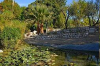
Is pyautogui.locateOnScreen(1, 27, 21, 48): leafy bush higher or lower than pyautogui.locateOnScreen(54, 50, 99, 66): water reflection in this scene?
higher

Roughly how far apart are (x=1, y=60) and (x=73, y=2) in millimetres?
27200

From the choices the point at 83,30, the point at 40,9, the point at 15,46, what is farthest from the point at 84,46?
the point at 40,9

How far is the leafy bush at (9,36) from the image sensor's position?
15.1m

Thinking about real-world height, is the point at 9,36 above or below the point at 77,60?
above

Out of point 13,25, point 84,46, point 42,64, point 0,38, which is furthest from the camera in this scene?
point 84,46

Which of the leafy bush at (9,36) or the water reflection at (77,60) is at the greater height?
the leafy bush at (9,36)

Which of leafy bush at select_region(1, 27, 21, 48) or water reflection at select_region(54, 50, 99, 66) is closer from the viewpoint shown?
water reflection at select_region(54, 50, 99, 66)

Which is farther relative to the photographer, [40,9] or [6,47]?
[40,9]

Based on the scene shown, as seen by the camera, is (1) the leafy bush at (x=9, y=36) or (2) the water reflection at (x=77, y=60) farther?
(1) the leafy bush at (x=9, y=36)

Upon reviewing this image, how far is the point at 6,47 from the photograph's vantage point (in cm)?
1539

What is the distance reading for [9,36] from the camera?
15.2m

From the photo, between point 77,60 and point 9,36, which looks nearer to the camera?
point 77,60

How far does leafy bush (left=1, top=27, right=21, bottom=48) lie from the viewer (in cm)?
1510

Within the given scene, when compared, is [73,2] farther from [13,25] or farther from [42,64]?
[42,64]
